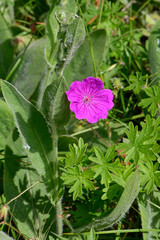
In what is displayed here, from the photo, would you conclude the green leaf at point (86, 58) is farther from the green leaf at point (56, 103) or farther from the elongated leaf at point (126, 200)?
the elongated leaf at point (126, 200)

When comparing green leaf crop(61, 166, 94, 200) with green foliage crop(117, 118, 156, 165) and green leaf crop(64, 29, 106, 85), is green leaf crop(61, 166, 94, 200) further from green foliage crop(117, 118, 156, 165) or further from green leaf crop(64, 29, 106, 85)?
green leaf crop(64, 29, 106, 85)

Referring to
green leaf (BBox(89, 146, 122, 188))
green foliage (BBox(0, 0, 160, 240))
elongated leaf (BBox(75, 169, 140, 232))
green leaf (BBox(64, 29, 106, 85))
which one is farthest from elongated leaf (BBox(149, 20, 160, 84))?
elongated leaf (BBox(75, 169, 140, 232))

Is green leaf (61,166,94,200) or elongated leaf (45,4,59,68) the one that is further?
elongated leaf (45,4,59,68)

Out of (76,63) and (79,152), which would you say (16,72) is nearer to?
(76,63)

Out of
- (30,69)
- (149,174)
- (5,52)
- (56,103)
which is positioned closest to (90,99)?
(56,103)

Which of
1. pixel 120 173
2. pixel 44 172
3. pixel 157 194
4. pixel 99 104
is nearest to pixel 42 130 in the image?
pixel 44 172

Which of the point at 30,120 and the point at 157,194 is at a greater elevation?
the point at 30,120

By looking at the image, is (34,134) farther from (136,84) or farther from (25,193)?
(136,84)
